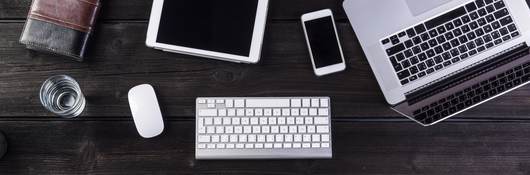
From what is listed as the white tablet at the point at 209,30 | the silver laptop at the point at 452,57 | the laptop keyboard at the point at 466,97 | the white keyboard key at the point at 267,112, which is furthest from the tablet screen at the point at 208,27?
the laptop keyboard at the point at 466,97

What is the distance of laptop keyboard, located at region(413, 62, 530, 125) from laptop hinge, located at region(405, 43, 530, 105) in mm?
18

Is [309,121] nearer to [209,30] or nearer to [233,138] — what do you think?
[233,138]

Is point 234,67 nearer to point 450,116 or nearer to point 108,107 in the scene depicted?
point 108,107

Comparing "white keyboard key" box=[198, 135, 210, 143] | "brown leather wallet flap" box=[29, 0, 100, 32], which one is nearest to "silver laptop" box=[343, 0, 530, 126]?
"white keyboard key" box=[198, 135, 210, 143]

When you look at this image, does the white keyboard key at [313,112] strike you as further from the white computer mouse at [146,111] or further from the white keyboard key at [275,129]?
the white computer mouse at [146,111]

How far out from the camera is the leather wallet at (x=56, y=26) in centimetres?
94

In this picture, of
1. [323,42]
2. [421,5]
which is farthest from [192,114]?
[421,5]

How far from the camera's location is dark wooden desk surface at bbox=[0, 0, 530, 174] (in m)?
0.97

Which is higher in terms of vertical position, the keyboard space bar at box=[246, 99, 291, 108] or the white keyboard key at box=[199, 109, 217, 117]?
the white keyboard key at box=[199, 109, 217, 117]

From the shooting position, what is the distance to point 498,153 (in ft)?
3.19

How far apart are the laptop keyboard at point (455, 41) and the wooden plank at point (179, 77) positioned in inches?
2.7

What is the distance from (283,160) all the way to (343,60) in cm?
21

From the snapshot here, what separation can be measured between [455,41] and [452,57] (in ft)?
0.09

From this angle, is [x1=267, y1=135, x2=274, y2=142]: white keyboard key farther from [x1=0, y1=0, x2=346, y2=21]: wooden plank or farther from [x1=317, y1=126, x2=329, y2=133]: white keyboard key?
[x1=0, y1=0, x2=346, y2=21]: wooden plank
